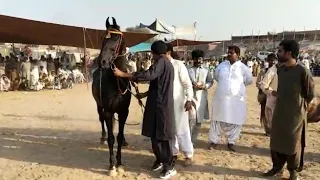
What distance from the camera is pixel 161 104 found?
15.3ft

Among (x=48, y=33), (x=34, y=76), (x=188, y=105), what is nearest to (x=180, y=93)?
(x=188, y=105)

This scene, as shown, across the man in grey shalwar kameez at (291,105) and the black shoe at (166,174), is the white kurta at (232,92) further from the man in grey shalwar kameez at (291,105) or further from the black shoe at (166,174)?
the black shoe at (166,174)

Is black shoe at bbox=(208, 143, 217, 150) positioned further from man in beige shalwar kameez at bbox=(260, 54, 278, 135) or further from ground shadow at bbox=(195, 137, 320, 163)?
man in beige shalwar kameez at bbox=(260, 54, 278, 135)

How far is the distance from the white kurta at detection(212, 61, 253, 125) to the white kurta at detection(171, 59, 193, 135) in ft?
3.40

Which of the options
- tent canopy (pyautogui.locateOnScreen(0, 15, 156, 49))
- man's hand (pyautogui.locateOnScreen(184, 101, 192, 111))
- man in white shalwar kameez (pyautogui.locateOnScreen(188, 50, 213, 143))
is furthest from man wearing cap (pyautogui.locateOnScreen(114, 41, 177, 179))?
tent canopy (pyautogui.locateOnScreen(0, 15, 156, 49))

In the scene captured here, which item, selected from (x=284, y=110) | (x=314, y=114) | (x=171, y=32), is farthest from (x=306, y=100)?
(x=171, y=32)

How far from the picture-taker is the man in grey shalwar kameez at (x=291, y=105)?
14.5 ft

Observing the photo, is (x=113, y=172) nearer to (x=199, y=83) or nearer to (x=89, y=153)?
(x=89, y=153)

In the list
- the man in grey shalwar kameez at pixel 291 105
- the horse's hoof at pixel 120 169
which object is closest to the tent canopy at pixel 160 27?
the horse's hoof at pixel 120 169

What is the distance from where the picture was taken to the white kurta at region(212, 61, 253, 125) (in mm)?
5957

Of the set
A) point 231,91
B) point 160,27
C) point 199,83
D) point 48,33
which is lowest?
point 231,91

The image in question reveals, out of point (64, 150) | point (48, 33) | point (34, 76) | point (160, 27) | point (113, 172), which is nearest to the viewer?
point (113, 172)

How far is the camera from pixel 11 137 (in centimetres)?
733

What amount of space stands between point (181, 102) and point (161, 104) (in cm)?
59
